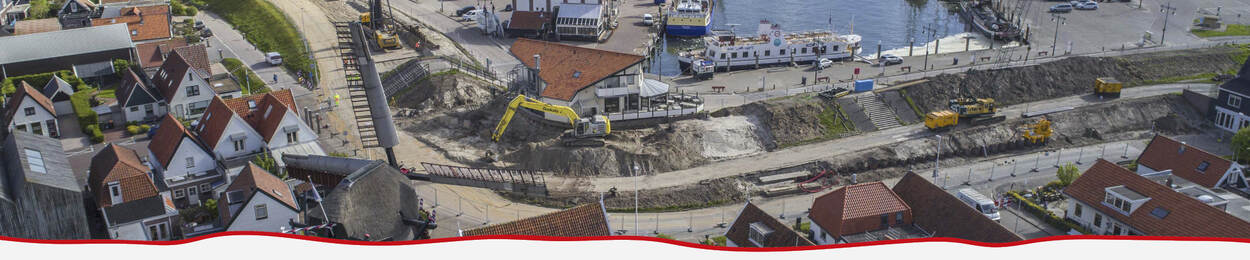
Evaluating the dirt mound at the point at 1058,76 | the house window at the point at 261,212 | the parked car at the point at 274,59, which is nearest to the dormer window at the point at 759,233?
the house window at the point at 261,212

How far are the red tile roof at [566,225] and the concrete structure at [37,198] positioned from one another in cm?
1802

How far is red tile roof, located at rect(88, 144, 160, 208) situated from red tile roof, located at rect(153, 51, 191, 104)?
1725cm

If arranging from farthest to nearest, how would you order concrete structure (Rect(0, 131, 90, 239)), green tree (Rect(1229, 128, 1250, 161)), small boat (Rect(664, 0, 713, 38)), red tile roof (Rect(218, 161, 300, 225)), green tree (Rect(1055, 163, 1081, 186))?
small boat (Rect(664, 0, 713, 38))
green tree (Rect(1229, 128, 1250, 161))
green tree (Rect(1055, 163, 1081, 186))
red tile roof (Rect(218, 161, 300, 225))
concrete structure (Rect(0, 131, 90, 239))

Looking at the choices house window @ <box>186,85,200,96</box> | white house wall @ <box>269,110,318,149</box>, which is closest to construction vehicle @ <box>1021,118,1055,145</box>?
white house wall @ <box>269,110,318,149</box>

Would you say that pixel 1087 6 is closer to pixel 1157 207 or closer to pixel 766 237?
pixel 1157 207

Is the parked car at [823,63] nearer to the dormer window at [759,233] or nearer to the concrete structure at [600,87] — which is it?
the concrete structure at [600,87]

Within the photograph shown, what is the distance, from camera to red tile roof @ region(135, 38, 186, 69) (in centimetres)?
7800

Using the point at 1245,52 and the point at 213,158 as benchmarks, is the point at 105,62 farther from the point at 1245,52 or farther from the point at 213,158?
the point at 1245,52

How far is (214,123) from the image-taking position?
59406 millimetres

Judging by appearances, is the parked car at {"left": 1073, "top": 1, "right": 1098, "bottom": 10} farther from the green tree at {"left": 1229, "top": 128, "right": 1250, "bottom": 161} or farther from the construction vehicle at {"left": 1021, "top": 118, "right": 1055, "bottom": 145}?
the green tree at {"left": 1229, "top": 128, "right": 1250, "bottom": 161}

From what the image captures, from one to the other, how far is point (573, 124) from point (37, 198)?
31273 mm

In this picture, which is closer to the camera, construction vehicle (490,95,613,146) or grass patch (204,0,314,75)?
construction vehicle (490,95,613,146)

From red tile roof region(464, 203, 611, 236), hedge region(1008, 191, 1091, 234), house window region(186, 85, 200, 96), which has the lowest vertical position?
hedge region(1008, 191, 1091, 234)

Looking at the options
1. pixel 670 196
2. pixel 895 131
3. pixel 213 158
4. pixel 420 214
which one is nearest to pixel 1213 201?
pixel 895 131
